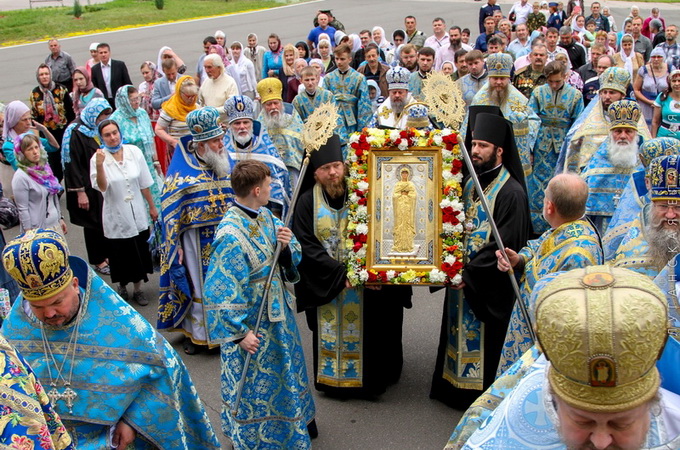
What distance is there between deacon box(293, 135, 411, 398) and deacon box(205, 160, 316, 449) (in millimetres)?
404

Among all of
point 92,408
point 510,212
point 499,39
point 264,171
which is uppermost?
point 499,39

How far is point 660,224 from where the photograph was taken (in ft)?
13.2

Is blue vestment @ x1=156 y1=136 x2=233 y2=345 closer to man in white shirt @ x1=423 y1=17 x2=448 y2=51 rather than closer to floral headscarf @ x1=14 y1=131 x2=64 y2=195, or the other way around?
floral headscarf @ x1=14 y1=131 x2=64 y2=195

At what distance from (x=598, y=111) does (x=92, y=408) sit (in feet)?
20.3

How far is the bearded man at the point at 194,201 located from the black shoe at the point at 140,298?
1.41 metres

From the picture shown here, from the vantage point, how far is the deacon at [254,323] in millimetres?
4430

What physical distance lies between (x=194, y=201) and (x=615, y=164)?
3.84 meters

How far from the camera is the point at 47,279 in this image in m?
3.20

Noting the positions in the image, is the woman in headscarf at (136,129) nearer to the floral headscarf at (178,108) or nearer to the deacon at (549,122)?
the floral headscarf at (178,108)

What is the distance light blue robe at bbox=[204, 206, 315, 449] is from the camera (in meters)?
4.43

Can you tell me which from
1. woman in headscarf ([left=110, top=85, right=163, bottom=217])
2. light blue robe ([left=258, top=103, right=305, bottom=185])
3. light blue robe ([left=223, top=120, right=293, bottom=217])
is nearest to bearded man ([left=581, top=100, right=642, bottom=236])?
light blue robe ([left=223, top=120, right=293, bottom=217])

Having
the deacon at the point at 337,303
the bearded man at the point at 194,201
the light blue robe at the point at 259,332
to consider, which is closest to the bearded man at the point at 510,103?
the deacon at the point at 337,303

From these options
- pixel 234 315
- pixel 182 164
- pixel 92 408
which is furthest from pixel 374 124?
pixel 92 408

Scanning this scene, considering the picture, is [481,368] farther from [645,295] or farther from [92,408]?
[645,295]
